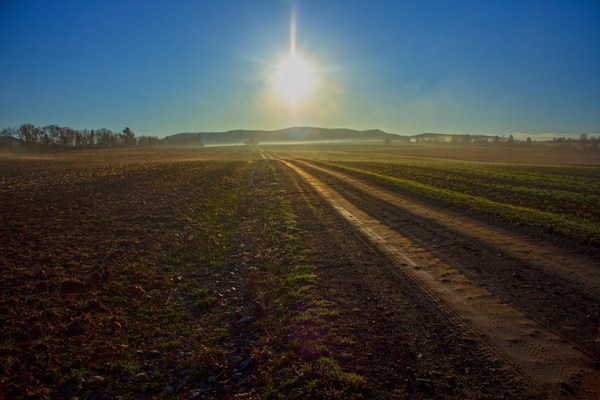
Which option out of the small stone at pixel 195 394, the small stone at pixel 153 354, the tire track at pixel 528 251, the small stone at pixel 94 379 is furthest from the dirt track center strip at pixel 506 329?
the small stone at pixel 94 379

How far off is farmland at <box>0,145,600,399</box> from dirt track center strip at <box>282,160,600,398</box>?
0.10ft

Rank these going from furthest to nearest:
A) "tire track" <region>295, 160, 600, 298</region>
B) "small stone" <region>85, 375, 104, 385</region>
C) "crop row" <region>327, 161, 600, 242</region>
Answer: "crop row" <region>327, 161, 600, 242</region> < "tire track" <region>295, 160, 600, 298</region> < "small stone" <region>85, 375, 104, 385</region>

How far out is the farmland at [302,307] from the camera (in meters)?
4.76

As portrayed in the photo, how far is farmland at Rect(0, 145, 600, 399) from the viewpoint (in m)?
4.76

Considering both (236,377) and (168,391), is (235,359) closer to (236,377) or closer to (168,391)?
(236,377)

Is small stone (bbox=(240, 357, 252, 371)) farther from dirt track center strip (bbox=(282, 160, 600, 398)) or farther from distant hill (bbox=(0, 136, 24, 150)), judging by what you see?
distant hill (bbox=(0, 136, 24, 150))

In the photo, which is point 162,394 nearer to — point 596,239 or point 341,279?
point 341,279

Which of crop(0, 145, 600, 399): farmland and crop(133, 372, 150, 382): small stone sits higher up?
crop(0, 145, 600, 399): farmland

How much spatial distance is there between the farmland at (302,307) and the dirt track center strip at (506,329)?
3 cm

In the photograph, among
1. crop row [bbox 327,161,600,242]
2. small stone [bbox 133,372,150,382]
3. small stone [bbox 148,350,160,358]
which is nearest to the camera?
small stone [bbox 133,372,150,382]

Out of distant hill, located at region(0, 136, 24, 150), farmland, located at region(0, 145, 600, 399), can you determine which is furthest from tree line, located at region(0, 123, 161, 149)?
farmland, located at region(0, 145, 600, 399)

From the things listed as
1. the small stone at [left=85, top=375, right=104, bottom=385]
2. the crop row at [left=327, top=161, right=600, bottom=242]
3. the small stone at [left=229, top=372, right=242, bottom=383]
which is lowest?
the small stone at [left=85, top=375, right=104, bottom=385]

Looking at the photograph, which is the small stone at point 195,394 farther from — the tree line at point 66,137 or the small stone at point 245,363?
the tree line at point 66,137

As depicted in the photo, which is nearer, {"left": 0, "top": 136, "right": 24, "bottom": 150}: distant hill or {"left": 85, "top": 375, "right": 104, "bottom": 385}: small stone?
{"left": 85, "top": 375, "right": 104, "bottom": 385}: small stone
